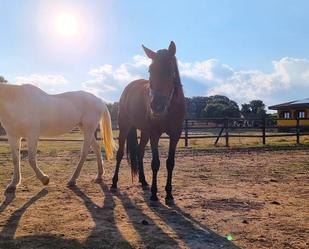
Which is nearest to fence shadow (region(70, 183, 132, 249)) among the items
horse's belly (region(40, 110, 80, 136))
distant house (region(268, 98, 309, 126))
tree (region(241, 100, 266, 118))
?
horse's belly (region(40, 110, 80, 136))

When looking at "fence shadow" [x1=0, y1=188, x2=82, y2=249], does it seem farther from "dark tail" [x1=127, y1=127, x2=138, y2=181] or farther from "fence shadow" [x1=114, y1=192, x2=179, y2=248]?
"dark tail" [x1=127, y1=127, x2=138, y2=181]

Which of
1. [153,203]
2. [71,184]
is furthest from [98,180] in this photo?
[153,203]

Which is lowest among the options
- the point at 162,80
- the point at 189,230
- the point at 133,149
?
the point at 189,230

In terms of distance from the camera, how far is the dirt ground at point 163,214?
3.49 metres

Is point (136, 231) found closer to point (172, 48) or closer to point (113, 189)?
point (113, 189)

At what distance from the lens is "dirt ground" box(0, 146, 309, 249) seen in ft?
11.5

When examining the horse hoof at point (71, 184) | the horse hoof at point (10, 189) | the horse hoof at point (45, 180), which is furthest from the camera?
the horse hoof at point (71, 184)

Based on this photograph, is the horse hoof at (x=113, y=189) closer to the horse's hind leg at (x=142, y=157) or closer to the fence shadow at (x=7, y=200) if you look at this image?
the horse's hind leg at (x=142, y=157)

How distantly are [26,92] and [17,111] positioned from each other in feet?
1.13

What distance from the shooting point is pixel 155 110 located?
4.66 metres

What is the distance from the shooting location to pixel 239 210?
4598 mm

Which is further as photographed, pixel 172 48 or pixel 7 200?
pixel 7 200

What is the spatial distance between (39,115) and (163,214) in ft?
8.67

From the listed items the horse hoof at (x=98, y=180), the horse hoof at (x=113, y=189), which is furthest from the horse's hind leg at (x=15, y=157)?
the horse hoof at (x=113, y=189)
